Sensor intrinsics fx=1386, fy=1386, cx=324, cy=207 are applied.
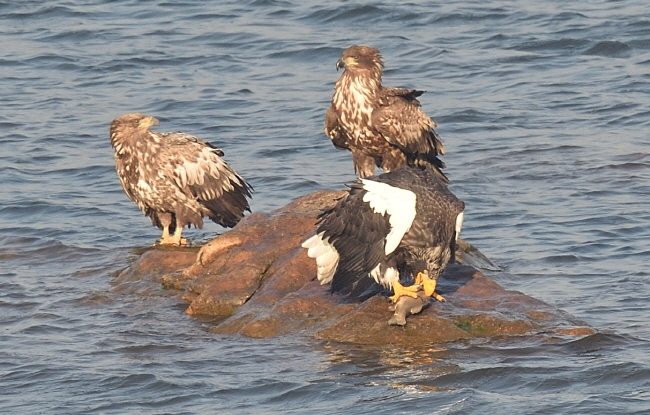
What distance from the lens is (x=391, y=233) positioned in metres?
8.08

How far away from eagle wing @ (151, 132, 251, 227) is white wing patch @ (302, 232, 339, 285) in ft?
9.26

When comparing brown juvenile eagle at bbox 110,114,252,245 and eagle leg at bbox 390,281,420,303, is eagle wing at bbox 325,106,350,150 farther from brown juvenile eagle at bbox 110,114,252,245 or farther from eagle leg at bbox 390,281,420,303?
eagle leg at bbox 390,281,420,303

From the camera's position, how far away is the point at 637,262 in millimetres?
10961

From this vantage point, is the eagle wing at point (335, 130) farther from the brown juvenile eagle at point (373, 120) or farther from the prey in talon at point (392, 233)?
the prey in talon at point (392, 233)

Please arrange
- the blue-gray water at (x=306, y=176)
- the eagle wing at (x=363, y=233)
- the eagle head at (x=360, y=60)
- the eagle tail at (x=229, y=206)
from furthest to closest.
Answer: the eagle tail at (x=229, y=206)
the eagle head at (x=360, y=60)
the eagle wing at (x=363, y=233)
the blue-gray water at (x=306, y=176)

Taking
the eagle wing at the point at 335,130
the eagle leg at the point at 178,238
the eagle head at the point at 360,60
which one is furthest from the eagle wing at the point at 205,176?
the eagle head at the point at 360,60

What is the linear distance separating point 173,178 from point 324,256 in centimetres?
297

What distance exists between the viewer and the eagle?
8141mm

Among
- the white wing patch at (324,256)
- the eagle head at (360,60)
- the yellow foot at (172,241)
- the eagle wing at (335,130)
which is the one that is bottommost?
the yellow foot at (172,241)

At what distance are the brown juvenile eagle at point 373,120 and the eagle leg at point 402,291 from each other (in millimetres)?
2622

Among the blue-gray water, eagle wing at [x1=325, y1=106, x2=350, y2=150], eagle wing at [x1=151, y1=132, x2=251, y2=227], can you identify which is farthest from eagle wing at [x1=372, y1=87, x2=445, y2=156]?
eagle wing at [x1=151, y1=132, x2=251, y2=227]

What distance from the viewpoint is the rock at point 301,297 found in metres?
8.47

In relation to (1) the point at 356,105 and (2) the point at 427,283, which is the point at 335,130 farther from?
(2) the point at 427,283

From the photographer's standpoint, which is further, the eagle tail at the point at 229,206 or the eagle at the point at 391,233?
the eagle tail at the point at 229,206
